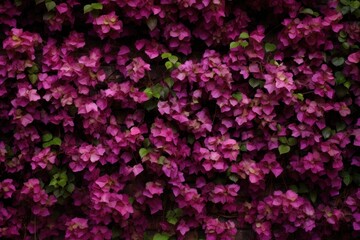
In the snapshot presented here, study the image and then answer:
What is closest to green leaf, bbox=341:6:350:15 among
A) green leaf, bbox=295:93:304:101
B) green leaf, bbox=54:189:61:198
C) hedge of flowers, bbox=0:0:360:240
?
hedge of flowers, bbox=0:0:360:240

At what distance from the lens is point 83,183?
7.80 ft

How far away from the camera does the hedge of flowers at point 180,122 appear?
7.53 feet

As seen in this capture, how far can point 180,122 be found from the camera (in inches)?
90.0

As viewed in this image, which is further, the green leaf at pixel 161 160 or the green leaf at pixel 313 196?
the green leaf at pixel 313 196

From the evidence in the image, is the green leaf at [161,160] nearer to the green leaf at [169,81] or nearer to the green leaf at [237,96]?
the green leaf at [169,81]

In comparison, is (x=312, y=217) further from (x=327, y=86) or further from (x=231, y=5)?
(x=231, y=5)

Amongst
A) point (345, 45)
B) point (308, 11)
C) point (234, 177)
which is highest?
point (308, 11)

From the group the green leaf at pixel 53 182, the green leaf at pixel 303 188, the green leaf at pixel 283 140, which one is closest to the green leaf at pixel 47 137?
the green leaf at pixel 53 182

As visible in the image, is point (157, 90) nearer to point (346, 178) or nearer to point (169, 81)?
point (169, 81)

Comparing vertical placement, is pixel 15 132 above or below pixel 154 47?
below

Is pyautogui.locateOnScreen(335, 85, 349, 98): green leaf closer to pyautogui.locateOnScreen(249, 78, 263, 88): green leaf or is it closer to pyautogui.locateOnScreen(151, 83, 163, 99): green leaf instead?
pyautogui.locateOnScreen(249, 78, 263, 88): green leaf

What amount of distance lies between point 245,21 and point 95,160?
979 mm

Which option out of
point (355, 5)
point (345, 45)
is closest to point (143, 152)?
point (345, 45)

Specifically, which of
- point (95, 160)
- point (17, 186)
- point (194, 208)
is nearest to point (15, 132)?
point (17, 186)
